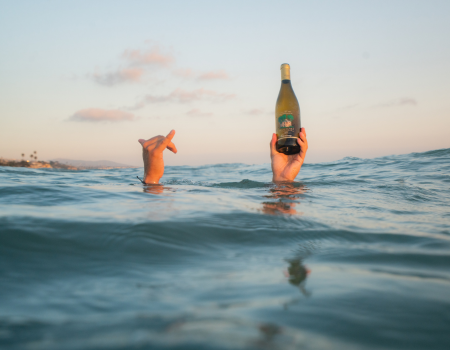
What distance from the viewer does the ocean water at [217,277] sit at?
0.86 metres

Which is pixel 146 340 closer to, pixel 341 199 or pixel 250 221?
pixel 250 221

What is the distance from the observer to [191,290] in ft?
3.96

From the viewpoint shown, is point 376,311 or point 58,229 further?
point 58,229

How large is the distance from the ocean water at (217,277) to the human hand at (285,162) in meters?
1.62

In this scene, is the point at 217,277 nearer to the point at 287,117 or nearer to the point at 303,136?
the point at 303,136

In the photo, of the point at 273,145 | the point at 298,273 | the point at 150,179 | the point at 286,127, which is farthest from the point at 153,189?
the point at 298,273

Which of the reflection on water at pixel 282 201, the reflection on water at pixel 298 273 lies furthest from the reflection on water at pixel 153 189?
the reflection on water at pixel 298 273

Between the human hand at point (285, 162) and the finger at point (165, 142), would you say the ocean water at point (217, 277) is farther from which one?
the human hand at point (285, 162)

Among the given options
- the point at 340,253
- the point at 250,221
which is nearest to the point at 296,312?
the point at 340,253

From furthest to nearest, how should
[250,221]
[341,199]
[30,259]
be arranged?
[341,199] → [250,221] → [30,259]

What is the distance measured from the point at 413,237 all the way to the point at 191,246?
4.84 feet

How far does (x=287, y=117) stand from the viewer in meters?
4.23

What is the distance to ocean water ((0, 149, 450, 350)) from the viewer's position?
860 mm

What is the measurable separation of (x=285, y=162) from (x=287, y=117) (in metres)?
0.73
